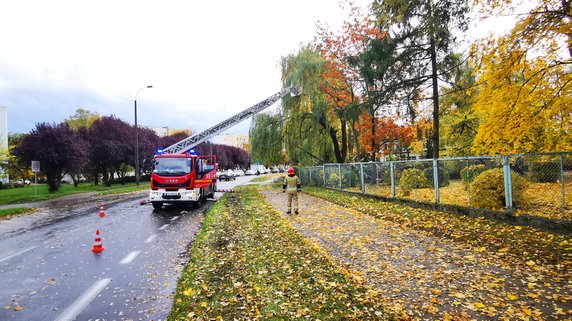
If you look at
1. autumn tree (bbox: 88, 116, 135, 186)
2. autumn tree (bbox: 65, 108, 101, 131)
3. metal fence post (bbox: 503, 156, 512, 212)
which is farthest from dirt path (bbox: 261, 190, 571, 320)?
autumn tree (bbox: 65, 108, 101, 131)

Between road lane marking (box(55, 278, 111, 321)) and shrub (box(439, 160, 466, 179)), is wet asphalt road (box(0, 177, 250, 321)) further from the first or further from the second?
shrub (box(439, 160, 466, 179))

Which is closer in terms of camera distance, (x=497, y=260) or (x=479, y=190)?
(x=497, y=260)

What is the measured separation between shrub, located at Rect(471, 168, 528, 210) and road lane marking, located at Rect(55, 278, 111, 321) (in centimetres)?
959

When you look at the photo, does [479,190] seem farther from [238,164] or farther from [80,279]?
[238,164]

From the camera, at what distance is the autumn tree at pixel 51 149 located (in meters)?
27.7

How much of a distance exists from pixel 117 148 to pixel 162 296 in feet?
126

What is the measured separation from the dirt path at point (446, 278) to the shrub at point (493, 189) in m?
2.67

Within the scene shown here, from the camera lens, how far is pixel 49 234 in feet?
33.4

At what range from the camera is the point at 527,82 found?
30.6 ft

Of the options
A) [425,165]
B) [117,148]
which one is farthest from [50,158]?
[425,165]

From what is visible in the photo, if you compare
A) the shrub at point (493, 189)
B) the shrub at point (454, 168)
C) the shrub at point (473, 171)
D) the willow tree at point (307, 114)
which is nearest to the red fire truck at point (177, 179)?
the willow tree at point (307, 114)

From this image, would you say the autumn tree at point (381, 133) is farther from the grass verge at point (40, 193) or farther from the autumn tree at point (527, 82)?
the grass verge at point (40, 193)

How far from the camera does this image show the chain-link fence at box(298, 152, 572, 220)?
782cm

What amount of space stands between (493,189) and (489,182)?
0.22 metres
